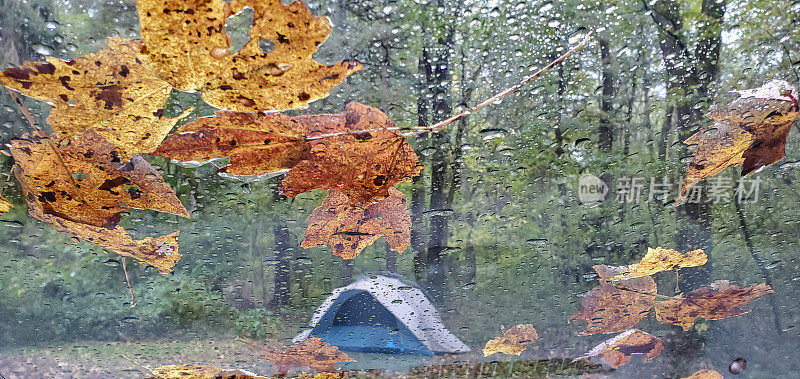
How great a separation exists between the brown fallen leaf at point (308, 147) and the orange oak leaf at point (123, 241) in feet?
0.42

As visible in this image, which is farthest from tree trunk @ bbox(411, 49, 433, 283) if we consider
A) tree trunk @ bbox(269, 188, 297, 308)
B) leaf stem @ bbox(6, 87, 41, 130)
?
leaf stem @ bbox(6, 87, 41, 130)

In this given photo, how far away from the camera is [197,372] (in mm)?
657

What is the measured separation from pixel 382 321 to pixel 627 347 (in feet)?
1.41

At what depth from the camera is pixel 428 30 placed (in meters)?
0.41

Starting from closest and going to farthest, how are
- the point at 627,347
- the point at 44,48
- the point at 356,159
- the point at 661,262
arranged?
the point at 44,48, the point at 356,159, the point at 661,262, the point at 627,347

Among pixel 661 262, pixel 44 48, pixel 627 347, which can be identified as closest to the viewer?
pixel 44 48

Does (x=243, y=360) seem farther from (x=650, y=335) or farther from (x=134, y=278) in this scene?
(x=650, y=335)

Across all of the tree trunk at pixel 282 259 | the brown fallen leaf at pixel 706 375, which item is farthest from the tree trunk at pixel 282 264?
the brown fallen leaf at pixel 706 375

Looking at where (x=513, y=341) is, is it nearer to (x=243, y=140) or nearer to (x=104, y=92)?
(x=243, y=140)

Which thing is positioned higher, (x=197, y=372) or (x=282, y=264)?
(x=282, y=264)

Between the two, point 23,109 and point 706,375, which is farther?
point 706,375

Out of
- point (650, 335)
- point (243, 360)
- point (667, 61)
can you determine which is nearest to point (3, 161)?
→ point (243, 360)

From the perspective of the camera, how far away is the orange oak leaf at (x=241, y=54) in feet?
1.19

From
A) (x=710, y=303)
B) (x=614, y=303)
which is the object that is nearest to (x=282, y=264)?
(x=614, y=303)
